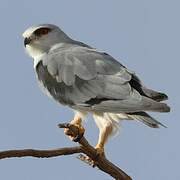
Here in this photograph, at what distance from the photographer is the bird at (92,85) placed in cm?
556

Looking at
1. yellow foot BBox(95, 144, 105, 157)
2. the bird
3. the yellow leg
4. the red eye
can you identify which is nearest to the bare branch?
yellow foot BBox(95, 144, 105, 157)

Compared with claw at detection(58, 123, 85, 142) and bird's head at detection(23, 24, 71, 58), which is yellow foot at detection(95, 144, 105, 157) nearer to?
claw at detection(58, 123, 85, 142)

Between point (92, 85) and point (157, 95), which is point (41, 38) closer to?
point (92, 85)

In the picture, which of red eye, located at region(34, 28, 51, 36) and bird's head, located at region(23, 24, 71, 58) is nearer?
bird's head, located at region(23, 24, 71, 58)

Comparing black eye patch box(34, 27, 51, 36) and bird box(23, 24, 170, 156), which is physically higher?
black eye patch box(34, 27, 51, 36)

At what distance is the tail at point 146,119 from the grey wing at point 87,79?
8.6 inches

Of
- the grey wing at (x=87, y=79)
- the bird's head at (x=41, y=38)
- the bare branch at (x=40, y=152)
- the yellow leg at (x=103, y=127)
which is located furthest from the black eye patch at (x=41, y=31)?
the bare branch at (x=40, y=152)

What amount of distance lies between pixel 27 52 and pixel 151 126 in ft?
8.84

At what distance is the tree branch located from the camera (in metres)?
3.86

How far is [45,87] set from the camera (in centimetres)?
671

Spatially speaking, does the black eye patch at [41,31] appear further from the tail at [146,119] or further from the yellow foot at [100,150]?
the yellow foot at [100,150]

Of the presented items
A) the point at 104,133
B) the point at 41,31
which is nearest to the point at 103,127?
the point at 104,133

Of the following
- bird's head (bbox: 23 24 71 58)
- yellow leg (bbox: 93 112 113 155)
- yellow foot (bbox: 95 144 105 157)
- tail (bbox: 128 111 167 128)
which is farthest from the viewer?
bird's head (bbox: 23 24 71 58)

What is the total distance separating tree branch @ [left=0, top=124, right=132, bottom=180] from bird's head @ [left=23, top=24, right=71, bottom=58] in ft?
9.70
